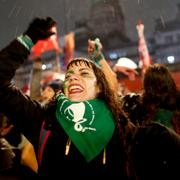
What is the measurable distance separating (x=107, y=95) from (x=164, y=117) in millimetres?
579

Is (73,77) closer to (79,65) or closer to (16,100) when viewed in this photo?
(79,65)

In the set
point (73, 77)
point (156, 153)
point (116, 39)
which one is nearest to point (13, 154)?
point (73, 77)

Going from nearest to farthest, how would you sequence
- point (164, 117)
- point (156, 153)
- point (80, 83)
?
point (156, 153)
point (80, 83)
point (164, 117)

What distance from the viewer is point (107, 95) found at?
2.44 metres

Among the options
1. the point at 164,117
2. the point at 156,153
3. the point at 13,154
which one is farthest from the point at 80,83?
the point at 13,154

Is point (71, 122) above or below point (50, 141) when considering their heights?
above

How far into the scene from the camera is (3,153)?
12.6 ft

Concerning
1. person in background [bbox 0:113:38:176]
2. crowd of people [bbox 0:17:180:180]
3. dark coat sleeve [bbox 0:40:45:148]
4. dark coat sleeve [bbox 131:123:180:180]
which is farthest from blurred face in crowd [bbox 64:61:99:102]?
person in background [bbox 0:113:38:176]

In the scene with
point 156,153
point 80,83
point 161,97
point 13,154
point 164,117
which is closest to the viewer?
point 156,153

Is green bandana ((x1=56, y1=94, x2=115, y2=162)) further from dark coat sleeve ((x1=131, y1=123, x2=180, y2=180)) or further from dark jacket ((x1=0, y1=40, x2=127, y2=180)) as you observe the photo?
dark coat sleeve ((x1=131, y1=123, x2=180, y2=180))

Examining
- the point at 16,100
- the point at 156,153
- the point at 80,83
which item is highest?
the point at 80,83

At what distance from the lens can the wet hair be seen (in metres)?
2.32

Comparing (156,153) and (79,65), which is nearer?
(156,153)

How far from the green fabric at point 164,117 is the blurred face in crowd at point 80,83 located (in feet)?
1.96
